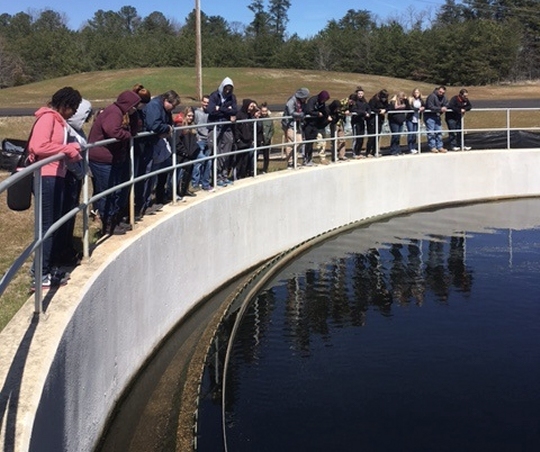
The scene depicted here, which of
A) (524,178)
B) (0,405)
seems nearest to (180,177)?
(0,405)

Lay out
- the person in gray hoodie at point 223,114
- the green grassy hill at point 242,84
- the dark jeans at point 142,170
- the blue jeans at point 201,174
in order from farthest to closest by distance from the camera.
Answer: the green grassy hill at point 242,84, the person in gray hoodie at point 223,114, the blue jeans at point 201,174, the dark jeans at point 142,170

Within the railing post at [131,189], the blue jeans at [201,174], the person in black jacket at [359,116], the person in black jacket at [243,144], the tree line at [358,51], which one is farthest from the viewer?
the tree line at [358,51]

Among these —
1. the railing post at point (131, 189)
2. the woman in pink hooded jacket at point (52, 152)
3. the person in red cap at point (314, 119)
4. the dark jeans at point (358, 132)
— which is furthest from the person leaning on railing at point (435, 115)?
the woman in pink hooded jacket at point (52, 152)

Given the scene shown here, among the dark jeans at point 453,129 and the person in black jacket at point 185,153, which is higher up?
the dark jeans at point 453,129

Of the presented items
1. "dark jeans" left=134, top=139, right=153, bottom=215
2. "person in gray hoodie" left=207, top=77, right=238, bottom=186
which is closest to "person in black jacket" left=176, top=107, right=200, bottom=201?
"person in gray hoodie" left=207, top=77, right=238, bottom=186

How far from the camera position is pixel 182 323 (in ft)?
33.7

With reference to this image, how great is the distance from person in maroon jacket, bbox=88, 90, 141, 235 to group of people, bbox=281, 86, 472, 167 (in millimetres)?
6932

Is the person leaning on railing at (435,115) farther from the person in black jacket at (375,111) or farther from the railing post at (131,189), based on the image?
the railing post at (131,189)

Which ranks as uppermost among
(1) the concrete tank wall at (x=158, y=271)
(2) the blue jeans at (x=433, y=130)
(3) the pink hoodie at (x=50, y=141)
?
(2) the blue jeans at (x=433, y=130)

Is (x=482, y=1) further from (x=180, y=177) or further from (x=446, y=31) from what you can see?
(x=180, y=177)

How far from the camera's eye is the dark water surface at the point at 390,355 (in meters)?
6.93

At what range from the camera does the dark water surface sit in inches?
273

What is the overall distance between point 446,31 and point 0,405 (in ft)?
266

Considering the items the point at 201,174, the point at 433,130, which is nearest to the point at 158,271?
the point at 201,174
